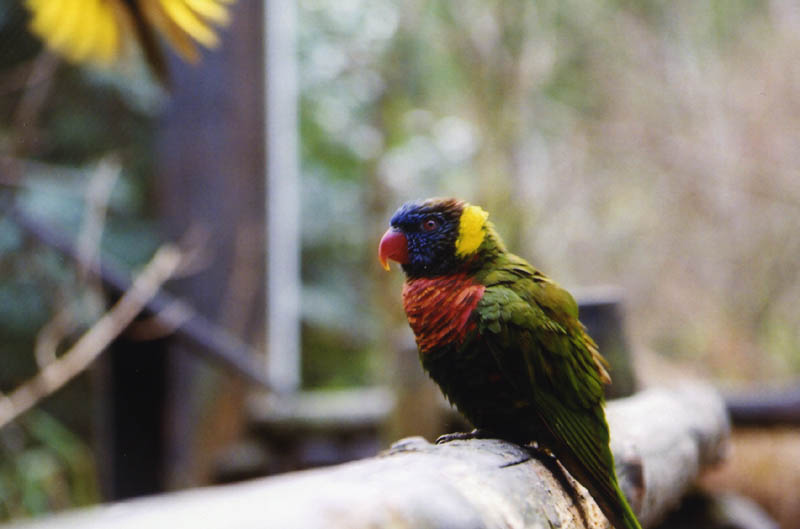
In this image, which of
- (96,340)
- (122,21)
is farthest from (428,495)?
(96,340)

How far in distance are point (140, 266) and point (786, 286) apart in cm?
312

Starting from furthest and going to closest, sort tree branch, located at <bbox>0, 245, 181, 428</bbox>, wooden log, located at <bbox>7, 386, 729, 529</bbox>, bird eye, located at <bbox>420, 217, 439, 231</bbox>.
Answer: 1. tree branch, located at <bbox>0, 245, 181, 428</bbox>
2. bird eye, located at <bbox>420, 217, 439, 231</bbox>
3. wooden log, located at <bbox>7, 386, 729, 529</bbox>

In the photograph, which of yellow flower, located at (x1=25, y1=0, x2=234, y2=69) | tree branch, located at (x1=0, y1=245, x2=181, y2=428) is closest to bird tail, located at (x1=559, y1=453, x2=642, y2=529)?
yellow flower, located at (x1=25, y1=0, x2=234, y2=69)

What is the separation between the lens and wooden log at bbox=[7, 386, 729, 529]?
1.25ft

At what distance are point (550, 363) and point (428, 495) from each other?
1.08 feet

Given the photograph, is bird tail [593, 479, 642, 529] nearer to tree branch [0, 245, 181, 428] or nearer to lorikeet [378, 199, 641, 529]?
lorikeet [378, 199, 641, 529]

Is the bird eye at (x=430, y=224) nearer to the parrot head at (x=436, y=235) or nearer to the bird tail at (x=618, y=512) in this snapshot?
the parrot head at (x=436, y=235)

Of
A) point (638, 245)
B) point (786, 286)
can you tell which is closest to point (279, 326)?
point (638, 245)

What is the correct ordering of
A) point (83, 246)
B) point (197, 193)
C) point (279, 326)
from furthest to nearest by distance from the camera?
1. point (279, 326)
2. point (197, 193)
3. point (83, 246)

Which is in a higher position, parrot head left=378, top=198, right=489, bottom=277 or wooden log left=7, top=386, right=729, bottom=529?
parrot head left=378, top=198, right=489, bottom=277

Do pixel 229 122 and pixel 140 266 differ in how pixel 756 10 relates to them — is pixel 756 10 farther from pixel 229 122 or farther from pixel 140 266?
pixel 140 266

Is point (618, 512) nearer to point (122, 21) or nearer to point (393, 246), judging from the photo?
point (393, 246)

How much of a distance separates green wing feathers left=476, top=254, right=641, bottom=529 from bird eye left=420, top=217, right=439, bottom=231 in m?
0.09

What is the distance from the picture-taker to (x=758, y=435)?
1.95 metres
